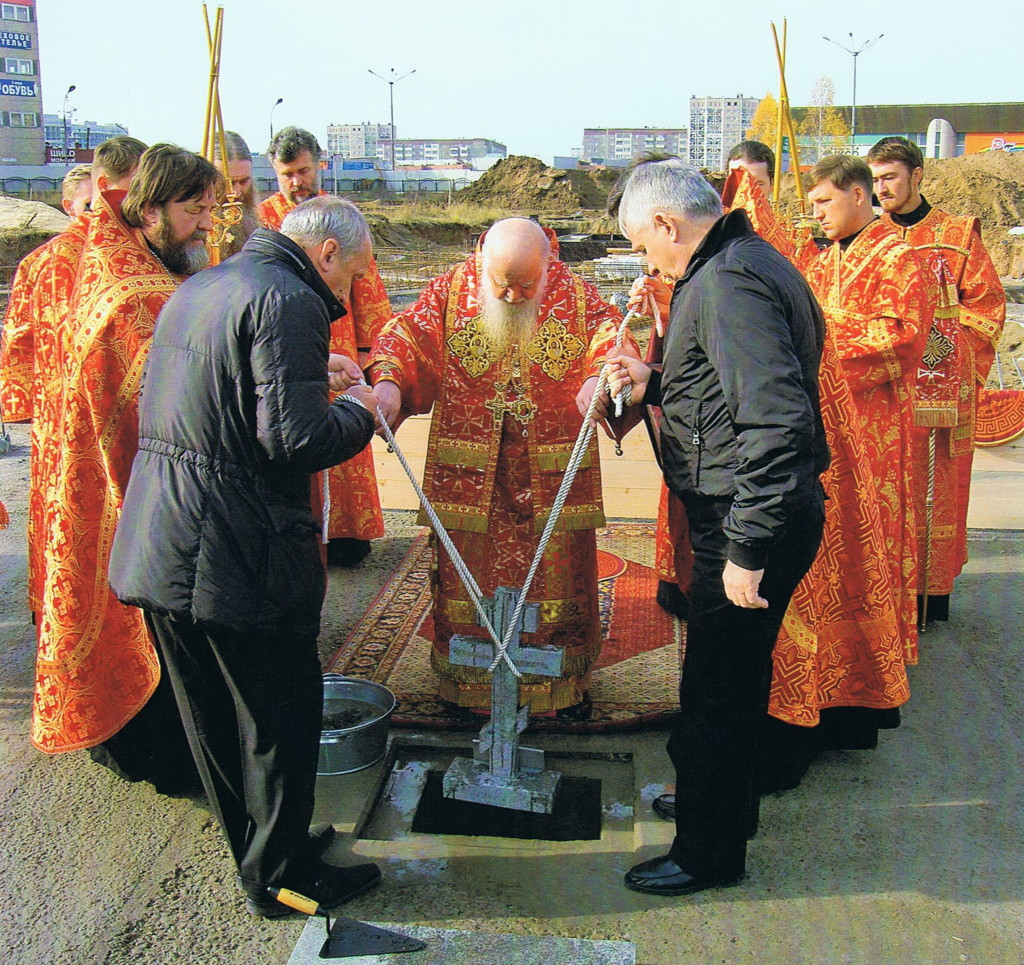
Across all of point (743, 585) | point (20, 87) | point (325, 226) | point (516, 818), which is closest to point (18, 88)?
A: point (20, 87)

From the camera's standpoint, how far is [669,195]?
270 cm

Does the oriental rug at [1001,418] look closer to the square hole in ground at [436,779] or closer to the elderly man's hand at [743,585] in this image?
the square hole in ground at [436,779]

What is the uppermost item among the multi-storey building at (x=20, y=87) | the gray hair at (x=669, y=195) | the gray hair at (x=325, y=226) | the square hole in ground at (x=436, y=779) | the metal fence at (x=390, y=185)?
the multi-storey building at (x=20, y=87)

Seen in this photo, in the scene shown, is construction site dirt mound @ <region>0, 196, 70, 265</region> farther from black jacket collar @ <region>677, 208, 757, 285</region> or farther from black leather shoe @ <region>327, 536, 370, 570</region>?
black jacket collar @ <region>677, 208, 757, 285</region>

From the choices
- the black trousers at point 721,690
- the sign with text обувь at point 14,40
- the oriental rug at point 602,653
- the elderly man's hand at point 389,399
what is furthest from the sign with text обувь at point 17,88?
the black trousers at point 721,690

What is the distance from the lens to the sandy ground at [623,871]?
2.75m

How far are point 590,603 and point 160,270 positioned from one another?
76.6 inches

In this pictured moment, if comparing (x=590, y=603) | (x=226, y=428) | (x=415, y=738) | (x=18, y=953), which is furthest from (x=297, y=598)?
(x=590, y=603)

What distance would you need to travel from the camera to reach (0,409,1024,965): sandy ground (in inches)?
108

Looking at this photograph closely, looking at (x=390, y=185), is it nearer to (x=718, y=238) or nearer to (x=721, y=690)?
(x=718, y=238)

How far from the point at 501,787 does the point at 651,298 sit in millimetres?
1723

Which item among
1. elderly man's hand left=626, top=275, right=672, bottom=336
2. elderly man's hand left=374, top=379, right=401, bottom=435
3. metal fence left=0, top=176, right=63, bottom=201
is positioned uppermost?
metal fence left=0, top=176, right=63, bottom=201

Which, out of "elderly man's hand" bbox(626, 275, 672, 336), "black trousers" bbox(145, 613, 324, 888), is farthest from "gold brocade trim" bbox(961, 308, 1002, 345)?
"black trousers" bbox(145, 613, 324, 888)

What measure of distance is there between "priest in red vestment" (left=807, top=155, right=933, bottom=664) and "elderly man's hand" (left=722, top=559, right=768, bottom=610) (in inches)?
54.2
